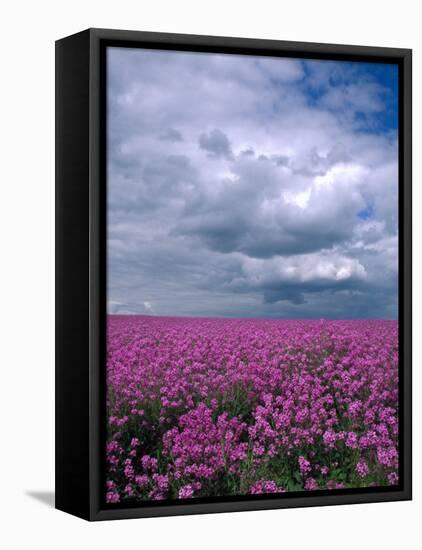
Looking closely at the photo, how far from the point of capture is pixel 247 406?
31.5 feet

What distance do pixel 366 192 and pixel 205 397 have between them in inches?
83.2

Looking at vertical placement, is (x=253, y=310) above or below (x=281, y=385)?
above

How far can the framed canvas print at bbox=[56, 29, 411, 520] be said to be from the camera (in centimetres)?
912

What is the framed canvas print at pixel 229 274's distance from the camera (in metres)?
9.12

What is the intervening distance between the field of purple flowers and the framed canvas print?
0.04ft

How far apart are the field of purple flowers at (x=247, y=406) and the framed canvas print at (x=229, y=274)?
1cm

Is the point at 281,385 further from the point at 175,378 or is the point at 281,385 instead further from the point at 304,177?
the point at 304,177

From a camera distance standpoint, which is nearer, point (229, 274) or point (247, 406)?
point (229, 274)

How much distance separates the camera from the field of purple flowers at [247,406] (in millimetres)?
9211

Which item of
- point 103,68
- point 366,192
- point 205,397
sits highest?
point 103,68

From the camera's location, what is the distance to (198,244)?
9.38 m

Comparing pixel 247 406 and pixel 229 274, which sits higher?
pixel 229 274

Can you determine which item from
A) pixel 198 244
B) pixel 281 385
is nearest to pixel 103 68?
pixel 198 244

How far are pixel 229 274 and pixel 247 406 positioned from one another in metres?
1.03
